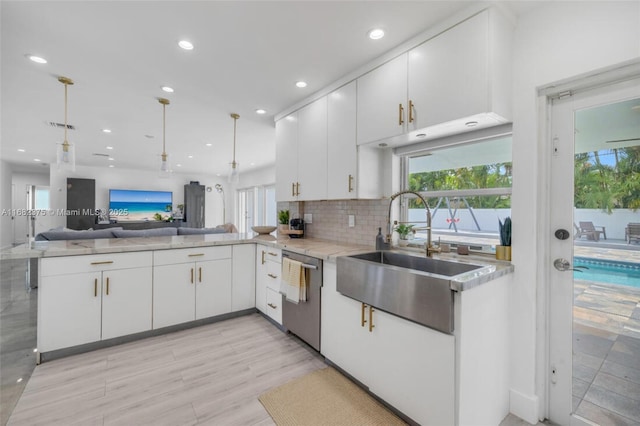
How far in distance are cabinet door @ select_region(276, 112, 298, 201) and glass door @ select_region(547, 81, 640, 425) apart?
7.55 feet

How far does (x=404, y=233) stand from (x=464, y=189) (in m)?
0.58

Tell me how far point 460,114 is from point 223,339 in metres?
2.74

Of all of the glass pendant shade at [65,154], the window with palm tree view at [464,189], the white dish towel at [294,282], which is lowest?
the white dish towel at [294,282]

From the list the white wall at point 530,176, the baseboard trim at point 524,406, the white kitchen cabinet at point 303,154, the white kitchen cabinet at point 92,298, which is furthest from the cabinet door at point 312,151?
the baseboard trim at point 524,406

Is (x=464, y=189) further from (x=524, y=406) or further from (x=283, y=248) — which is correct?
(x=283, y=248)

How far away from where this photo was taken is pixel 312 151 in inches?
114

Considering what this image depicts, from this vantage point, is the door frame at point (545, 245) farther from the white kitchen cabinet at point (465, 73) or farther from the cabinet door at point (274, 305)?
the cabinet door at point (274, 305)

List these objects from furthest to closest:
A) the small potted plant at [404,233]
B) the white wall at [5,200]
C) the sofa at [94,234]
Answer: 1. the white wall at [5,200]
2. the sofa at [94,234]
3. the small potted plant at [404,233]

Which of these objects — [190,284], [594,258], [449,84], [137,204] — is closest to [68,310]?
[190,284]

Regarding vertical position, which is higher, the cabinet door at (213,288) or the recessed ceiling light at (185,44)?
the recessed ceiling light at (185,44)

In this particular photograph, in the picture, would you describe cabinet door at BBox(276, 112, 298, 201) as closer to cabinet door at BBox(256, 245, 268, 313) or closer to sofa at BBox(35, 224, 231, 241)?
cabinet door at BBox(256, 245, 268, 313)

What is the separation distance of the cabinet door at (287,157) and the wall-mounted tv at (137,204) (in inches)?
294

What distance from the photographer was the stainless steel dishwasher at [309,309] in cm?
226

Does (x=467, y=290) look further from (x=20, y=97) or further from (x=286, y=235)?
(x=20, y=97)
